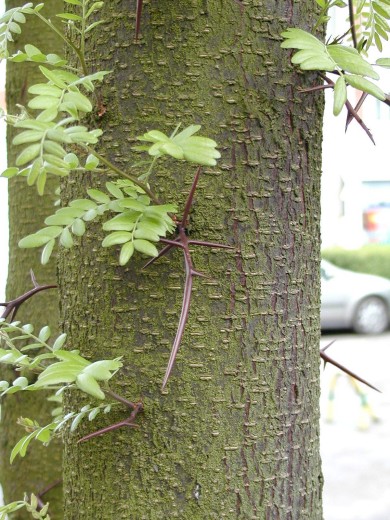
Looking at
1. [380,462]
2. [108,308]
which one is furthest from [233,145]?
[380,462]

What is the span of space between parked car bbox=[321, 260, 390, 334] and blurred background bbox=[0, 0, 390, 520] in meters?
0.15

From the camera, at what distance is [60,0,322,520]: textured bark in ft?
2.44

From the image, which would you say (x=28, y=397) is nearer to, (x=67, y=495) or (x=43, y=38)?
(x=43, y=38)

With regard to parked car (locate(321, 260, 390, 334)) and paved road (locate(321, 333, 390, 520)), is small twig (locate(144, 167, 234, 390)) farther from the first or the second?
parked car (locate(321, 260, 390, 334))

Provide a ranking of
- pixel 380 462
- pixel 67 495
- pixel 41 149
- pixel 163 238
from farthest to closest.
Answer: pixel 380 462 < pixel 67 495 < pixel 163 238 < pixel 41 149

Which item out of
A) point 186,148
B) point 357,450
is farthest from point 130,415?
point 357,450

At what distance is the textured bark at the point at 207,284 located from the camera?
2.44ft

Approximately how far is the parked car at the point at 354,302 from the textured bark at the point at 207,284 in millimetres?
8308

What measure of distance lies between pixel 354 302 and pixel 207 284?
9.10 m

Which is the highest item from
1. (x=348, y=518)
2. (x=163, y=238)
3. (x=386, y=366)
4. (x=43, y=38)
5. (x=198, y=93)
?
(x=43, y=38)

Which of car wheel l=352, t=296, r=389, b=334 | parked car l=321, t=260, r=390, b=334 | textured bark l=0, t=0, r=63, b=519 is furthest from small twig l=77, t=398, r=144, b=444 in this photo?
car wheel l=352, t=296, r=389, b=334

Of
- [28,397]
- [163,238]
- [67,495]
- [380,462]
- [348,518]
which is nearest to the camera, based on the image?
[163,238]

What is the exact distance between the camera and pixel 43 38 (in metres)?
1.80

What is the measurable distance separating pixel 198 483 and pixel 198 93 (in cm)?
39
